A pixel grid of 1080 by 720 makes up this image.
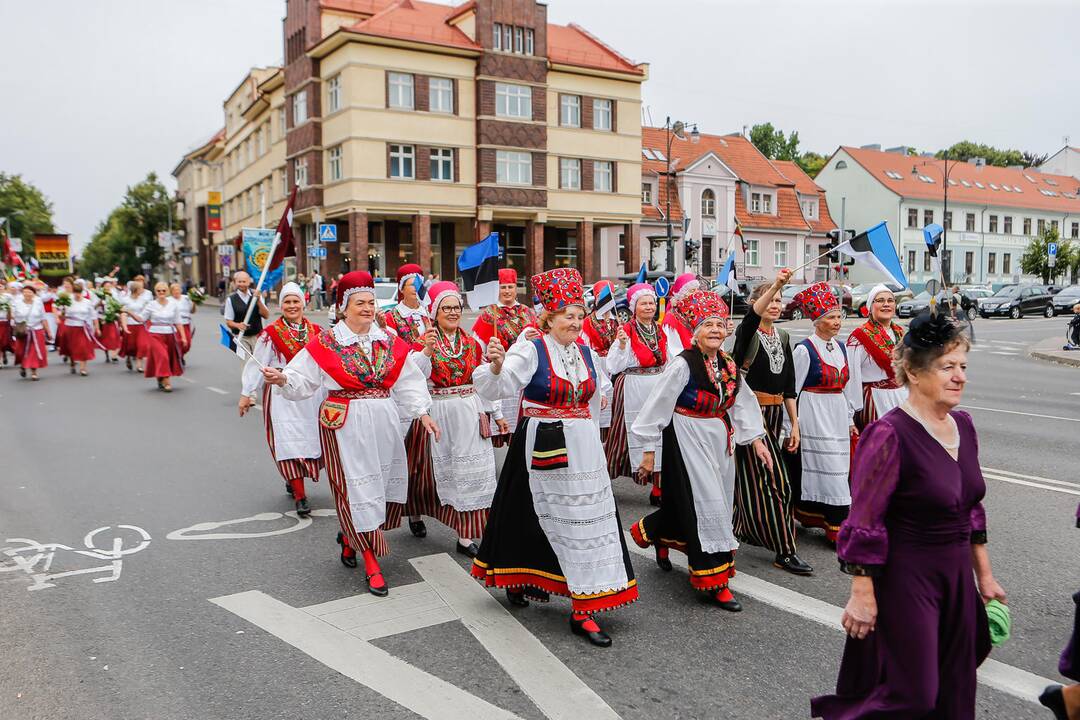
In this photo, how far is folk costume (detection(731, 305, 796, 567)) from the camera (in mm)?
5676

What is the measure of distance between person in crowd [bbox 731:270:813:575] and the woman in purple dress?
2325 mm

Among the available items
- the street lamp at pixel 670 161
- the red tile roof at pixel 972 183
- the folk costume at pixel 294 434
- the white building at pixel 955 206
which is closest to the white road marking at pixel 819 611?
the folk costume at pixel 294 434

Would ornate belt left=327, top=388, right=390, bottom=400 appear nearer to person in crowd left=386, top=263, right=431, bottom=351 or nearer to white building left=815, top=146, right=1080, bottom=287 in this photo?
person in crowd left=386, top=263, right=431, bottom=351

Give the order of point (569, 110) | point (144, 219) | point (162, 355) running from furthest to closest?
1. point (144, 219)
2. point (569, 110)
3. point (162, 355)

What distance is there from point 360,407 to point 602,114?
142 feet

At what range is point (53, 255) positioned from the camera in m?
44.0

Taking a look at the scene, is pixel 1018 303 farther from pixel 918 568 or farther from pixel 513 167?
pixel 918 568

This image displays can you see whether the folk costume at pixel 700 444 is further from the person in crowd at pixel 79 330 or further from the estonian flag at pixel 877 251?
the person in crowd at pixel 79 330

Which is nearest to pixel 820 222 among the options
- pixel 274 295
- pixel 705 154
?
pixel 705 154

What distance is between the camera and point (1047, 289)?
44.7 m

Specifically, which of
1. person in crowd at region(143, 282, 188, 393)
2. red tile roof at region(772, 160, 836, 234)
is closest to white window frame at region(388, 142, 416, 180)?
person in crowd at region(143, 282, 188, 393)

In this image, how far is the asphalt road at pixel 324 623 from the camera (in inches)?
156

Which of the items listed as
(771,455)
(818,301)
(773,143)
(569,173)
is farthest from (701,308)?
(773,143)

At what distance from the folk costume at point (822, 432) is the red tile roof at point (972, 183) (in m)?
62.8
